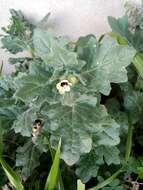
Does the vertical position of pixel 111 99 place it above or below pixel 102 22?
below

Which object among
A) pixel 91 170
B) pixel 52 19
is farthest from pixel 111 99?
pixel 52 19

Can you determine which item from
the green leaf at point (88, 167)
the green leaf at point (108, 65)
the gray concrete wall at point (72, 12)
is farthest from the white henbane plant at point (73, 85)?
the gray concrete wall at point (72, 12)

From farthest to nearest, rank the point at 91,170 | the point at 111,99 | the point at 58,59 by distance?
the point at 111,99
the point at 91,170
the point at 58,59

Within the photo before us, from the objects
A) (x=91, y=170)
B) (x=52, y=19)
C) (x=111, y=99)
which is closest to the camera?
(x=91, y=170)

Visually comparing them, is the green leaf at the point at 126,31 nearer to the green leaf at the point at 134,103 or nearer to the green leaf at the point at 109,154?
the green leaf at the point at 134,103

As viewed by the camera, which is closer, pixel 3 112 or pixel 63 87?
pixel 63 87

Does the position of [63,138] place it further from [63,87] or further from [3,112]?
[3,112]

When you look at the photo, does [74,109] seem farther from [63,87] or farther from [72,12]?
[72,12]
